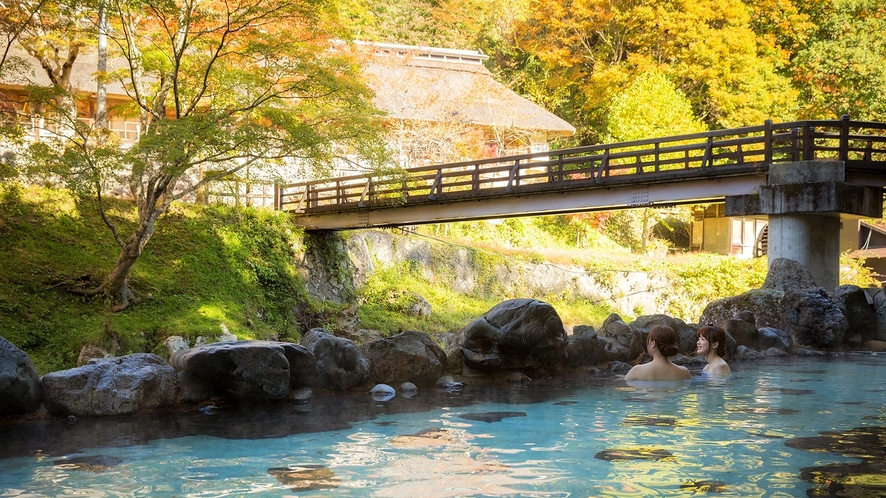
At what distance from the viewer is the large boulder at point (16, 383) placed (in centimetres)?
810

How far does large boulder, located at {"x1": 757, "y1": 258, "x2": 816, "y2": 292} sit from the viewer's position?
58.7 ft

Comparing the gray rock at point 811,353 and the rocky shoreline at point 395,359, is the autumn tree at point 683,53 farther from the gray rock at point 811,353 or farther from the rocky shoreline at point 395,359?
the gray rock at point 811,353

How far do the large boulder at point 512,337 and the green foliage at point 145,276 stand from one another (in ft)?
25.0

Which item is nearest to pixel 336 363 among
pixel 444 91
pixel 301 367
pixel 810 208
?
pixel 301 367

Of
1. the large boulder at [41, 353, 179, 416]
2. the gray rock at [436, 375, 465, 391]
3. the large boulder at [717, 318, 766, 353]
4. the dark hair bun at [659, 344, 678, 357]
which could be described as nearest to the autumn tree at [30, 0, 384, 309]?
the large boulder at [41, 353, 179, 416]

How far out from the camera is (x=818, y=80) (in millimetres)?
35938

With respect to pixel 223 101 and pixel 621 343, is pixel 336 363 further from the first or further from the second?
pixel 223 101

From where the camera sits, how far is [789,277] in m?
18.0

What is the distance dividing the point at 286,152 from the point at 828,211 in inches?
459

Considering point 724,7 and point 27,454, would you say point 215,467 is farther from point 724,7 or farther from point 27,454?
point 724,7

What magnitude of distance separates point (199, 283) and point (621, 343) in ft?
35.6

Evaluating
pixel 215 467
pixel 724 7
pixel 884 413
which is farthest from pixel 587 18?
pixel 215 467

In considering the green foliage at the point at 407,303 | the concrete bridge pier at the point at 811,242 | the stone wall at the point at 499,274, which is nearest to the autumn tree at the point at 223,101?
the green foliage at the point at 407,303

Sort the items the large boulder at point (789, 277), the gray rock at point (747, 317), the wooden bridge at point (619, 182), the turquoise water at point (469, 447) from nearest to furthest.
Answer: the turquoise water at point (469, 447) → the gray rock at point (747, 317) → the large boulder at point (789, 277) → the wooden bridge at point (619, 182)
